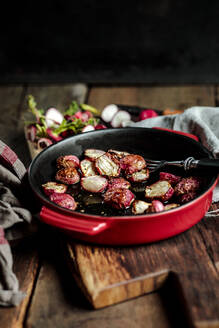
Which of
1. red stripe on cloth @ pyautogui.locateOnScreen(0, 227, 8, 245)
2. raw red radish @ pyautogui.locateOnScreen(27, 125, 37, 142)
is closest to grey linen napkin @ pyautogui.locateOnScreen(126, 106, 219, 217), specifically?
raw red radish @ pyautogui.locateOnScreen(27, 125, 37, 142)

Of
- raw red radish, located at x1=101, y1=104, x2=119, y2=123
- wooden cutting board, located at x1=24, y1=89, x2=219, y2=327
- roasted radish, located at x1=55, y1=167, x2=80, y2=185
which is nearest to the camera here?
wooden cutting board, located at x1=24, y1=89, x2=219, y2=327

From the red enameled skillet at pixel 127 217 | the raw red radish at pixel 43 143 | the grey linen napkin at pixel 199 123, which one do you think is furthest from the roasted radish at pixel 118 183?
the raw red radish at pixel 43 143

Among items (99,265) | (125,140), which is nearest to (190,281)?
(99,265)

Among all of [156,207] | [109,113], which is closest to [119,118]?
[109,113]

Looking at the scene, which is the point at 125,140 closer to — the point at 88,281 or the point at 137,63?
the point at 88,281

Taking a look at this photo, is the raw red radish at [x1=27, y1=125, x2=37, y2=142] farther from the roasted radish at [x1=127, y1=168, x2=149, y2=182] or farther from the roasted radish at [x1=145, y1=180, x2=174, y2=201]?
the roasted radish at [x1=145, y1=180, x2=174, y2=201]

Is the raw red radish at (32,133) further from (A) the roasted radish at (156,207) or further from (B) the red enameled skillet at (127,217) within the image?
(A) the roasted radish at (156,207)

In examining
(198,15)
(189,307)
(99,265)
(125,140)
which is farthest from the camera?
(198,15)
